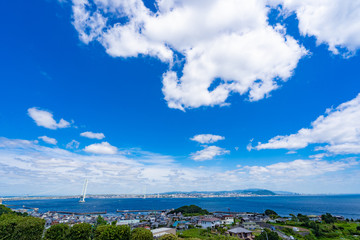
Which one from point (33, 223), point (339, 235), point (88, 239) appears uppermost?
point (33, 223)

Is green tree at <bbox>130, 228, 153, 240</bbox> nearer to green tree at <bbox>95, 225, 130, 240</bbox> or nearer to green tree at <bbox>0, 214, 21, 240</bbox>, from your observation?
green tree at <bbox>95, 225, 130, 240</bbox>

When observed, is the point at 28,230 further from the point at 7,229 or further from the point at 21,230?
the point at 7,229

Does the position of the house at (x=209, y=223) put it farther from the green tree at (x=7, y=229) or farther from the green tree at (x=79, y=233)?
the green tree at (x=7, y=229)

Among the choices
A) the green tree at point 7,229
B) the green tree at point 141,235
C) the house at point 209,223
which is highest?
the green tree at point 7,229

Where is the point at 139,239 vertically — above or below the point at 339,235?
above

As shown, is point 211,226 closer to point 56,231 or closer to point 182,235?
point 182,235

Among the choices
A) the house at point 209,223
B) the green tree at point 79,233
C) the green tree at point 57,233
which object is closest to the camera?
the green tree at point 57,233

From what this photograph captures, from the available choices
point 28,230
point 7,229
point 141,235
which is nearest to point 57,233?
point 28,230

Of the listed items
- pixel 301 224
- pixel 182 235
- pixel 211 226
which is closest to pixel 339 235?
pixel 301 224

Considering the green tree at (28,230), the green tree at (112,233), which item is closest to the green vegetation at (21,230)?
the green tree at (28,230)
